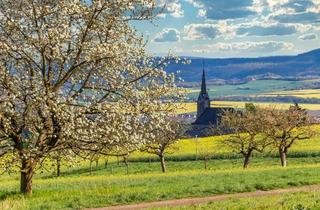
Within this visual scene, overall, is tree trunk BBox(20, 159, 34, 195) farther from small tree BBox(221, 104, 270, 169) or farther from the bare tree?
small tree BBox(221, 104, 270, 169)

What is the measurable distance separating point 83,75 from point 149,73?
3439 millimetres

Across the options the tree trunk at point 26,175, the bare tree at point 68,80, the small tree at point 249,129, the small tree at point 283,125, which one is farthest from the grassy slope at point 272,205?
the small tree at point 249,129

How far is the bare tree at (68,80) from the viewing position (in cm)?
2370

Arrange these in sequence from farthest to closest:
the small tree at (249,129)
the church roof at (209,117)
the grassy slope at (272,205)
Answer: the church roof at (209,117)
the small tree at (249,129)
the grassy slope at (272,205)

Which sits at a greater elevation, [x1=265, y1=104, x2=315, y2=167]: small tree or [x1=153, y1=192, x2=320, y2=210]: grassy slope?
[x1=265, y1=104, x2=315, y2=167]: small tree

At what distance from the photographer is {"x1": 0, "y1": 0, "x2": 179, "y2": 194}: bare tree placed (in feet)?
77.8

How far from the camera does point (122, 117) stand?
82.2ft

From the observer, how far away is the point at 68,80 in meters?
26.0

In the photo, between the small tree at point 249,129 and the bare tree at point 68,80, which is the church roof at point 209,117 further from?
Result: the bare tree at point 68,80

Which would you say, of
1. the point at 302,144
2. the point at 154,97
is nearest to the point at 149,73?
the point at 154,97

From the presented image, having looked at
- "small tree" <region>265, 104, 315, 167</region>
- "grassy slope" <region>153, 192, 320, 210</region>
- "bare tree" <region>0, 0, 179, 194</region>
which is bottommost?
"grassy slope" <region>153, 192, 320, 210</region>

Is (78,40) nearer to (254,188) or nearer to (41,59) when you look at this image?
(41,59)

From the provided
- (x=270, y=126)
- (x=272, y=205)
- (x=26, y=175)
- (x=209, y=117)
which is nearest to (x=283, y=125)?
(x=270, y=126)

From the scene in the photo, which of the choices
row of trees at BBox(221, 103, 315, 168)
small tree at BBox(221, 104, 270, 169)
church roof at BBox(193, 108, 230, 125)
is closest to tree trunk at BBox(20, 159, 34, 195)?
small tree at BBox(221, 104, 270, 169)
